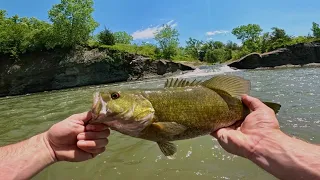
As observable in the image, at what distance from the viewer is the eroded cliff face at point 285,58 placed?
3456cm

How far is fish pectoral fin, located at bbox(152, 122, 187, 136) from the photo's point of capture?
245cm

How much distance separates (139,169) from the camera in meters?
4.94

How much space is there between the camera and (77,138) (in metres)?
2.83

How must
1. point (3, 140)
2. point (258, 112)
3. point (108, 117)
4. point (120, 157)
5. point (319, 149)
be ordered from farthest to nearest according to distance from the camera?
1. point (3, 140)
2. point (120, 157)
3. point (258, 112)
4. point (108, 117)
5. point (319, 149)

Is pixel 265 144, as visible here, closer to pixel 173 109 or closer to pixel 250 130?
pixel 250 130

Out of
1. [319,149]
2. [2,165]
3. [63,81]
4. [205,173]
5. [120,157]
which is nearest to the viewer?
[319,149]

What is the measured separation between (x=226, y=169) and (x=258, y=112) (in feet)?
7.21

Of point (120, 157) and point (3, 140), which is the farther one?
point (3, 140)

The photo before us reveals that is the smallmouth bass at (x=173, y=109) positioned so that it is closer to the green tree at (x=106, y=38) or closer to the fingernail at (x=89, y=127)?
the fingernail at (x=89, y=127)

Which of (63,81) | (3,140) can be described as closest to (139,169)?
(3,140)

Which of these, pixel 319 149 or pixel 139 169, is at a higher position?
pixel 319 149

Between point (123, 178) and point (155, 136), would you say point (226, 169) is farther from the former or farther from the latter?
point (155, 136)

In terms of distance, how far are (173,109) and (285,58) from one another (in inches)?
1423

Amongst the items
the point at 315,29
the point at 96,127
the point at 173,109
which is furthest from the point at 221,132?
the point at 315,29
